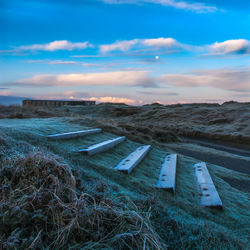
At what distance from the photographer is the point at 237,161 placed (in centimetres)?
735

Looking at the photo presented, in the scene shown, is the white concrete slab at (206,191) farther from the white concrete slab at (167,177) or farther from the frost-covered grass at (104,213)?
the white concrete slab at (167,177)

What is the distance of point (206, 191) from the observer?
355 centimetres

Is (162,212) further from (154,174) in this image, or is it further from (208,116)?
(208,116)

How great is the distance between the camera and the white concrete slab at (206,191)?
3082 mm

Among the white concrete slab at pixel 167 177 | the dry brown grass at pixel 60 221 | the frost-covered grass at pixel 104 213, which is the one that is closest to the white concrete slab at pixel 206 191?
the frost-covered grass at pixel 104 213

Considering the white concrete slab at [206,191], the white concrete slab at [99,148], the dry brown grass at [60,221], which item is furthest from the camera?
the white concrete slab at [99,148]

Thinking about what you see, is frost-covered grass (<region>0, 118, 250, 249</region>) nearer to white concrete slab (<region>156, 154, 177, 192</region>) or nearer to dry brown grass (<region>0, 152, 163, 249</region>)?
dry brown grass (<region>0, 152, 163, 249</region>)

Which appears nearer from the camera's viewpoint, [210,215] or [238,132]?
[210,215]

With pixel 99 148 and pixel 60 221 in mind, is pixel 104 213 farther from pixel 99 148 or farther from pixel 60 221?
pixel 99 148

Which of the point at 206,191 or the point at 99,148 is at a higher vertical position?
the point at 99,148

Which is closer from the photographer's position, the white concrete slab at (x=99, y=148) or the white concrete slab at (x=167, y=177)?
the white concrete slab at (x=167, y=177)

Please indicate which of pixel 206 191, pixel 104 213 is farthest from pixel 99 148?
pixel 104 213

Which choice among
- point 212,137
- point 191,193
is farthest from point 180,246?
point 212,137

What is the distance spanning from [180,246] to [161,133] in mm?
8708
